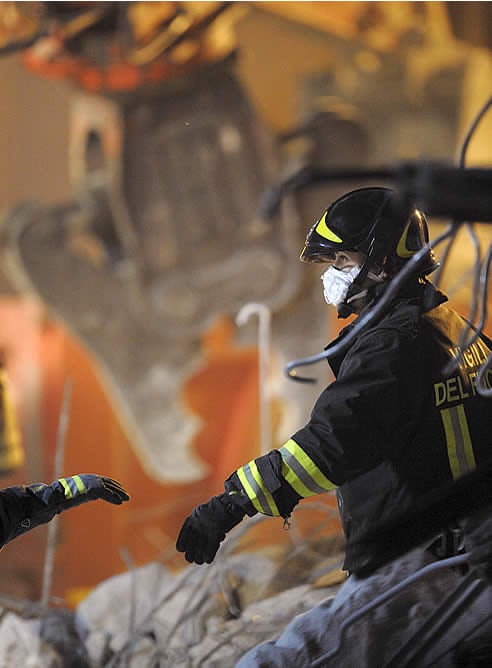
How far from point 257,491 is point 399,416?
0.16 m

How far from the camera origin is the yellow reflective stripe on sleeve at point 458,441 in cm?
106

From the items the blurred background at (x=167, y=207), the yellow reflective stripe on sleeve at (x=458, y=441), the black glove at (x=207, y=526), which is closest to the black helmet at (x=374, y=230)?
the yellow reflective stripe on sleeve at (x=458, y=441)

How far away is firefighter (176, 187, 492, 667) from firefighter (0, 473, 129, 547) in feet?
0.36

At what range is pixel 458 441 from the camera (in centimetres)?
106

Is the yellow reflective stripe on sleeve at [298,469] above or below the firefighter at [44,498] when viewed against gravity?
below

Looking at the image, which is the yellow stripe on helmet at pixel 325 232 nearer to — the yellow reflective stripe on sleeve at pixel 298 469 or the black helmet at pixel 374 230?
the black helmet at pixel 374 230

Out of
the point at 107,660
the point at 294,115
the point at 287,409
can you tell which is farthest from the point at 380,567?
the point at 294,115

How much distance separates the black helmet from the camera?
3.41 ft

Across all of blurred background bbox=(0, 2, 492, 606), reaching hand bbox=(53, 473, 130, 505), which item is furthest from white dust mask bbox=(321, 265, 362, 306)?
blurred background bbox=(0, 2, 492, 606)

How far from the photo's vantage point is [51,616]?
160 cm

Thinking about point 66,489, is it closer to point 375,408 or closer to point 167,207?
point 375,408

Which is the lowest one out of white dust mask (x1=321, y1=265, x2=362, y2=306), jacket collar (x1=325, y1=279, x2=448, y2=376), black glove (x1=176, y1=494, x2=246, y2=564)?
black glove (x1=176, y1=494, x2=246, y2=564)

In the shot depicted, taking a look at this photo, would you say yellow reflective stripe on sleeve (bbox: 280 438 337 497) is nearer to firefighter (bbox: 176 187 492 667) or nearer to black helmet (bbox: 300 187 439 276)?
firefighter (bbox: 176 187 492 667)

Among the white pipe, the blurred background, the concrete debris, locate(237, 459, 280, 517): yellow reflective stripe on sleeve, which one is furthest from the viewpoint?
the blurred background
